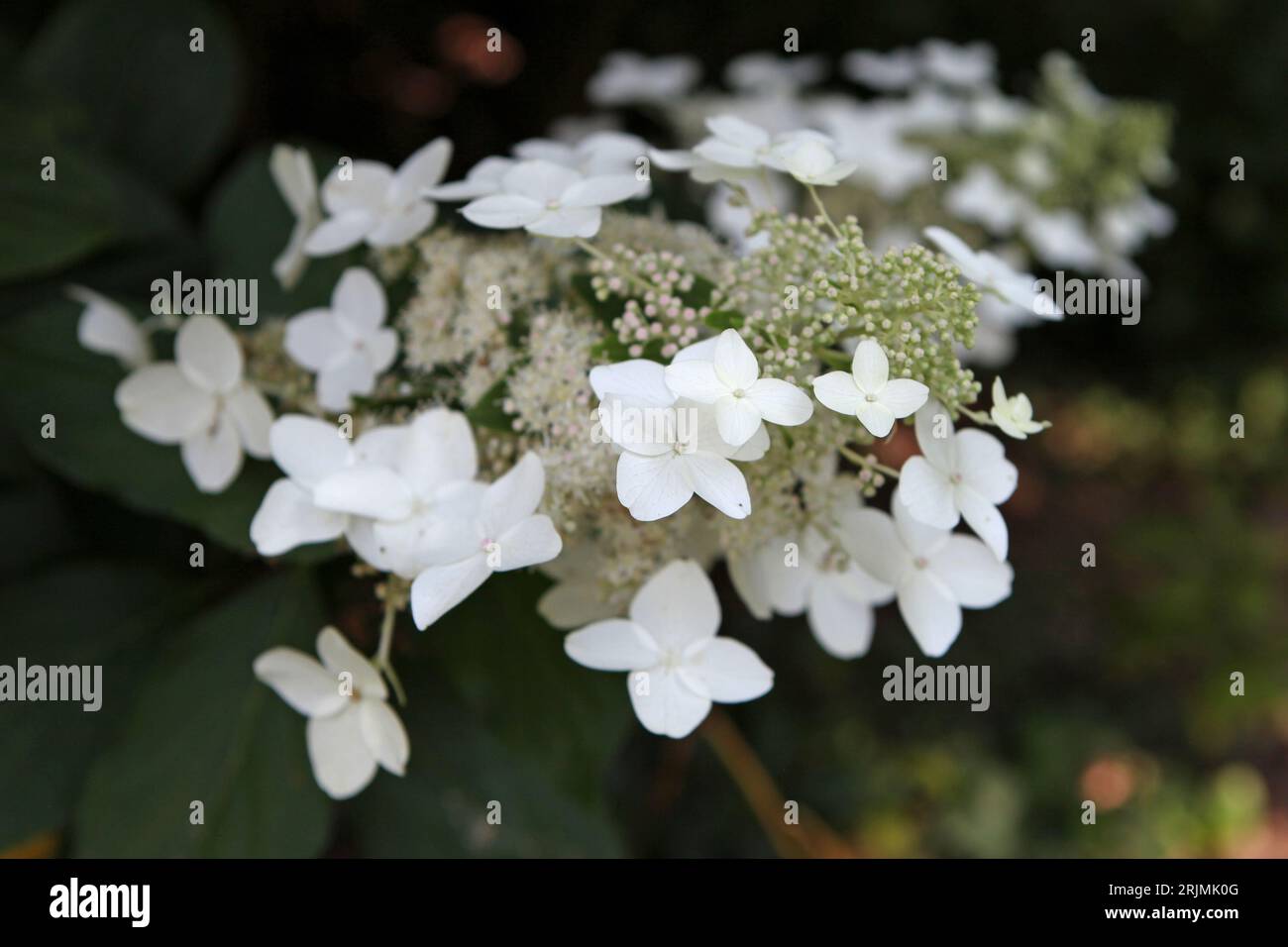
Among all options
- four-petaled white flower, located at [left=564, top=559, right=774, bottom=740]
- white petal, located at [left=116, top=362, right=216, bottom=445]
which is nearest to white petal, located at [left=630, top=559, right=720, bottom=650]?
four-petaled white flower, located at [left=564, top=559, right=774, bottom=740]

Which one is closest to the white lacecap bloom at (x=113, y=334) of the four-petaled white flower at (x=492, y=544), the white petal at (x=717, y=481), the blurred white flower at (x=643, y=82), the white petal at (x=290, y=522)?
the white petal at (x=290, y=522)

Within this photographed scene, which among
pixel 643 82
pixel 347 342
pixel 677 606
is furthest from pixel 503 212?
pixel 643 82

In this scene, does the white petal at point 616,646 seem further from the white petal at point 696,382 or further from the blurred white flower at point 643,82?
the blurred white flower at point 643,82

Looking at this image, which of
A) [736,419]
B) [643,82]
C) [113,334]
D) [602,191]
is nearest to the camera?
[736,419]

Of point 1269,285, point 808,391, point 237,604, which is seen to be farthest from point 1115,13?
point 237,604

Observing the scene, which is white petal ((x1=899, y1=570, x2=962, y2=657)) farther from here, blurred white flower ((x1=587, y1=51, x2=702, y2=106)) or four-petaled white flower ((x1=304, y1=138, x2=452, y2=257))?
blurred white flower ((x1=587, y1=51, x2=702, y2=106))

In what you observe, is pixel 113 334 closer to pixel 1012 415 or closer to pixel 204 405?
pixel 204 405
